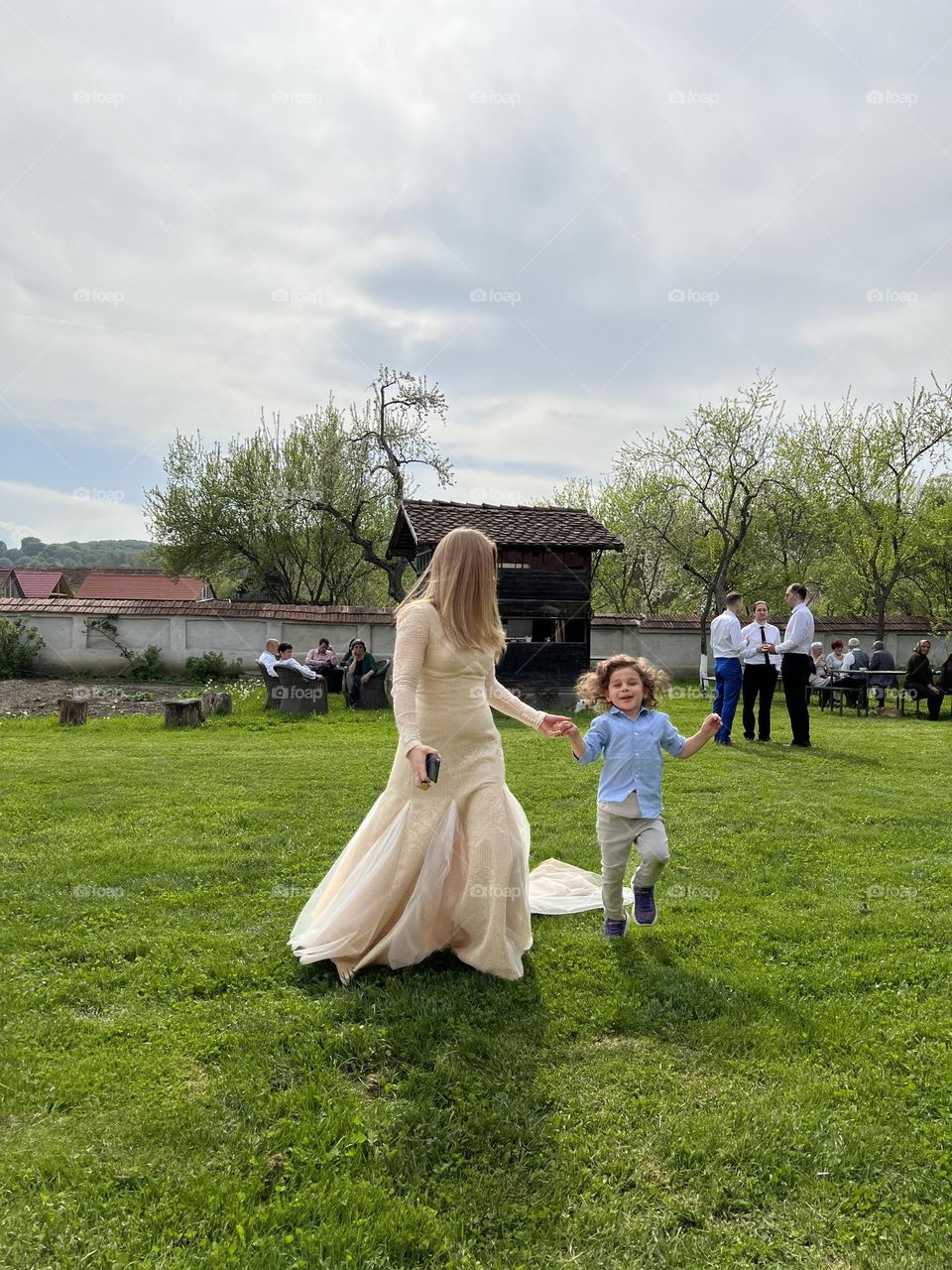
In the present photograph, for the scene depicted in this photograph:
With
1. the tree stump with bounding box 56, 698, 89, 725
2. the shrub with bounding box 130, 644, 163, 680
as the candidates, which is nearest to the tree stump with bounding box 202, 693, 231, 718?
the tree stump with bounding box 56, 698, 89, 725

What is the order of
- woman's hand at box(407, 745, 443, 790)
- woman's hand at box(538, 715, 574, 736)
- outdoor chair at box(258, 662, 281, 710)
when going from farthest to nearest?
outdoor chair at box(258, 662, 281, 710), woman's hand at box(538, 715, 574, 736), woman's hand at box(407, 745, 443, 790)

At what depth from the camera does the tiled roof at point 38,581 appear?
2283 inches

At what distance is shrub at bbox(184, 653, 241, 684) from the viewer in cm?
2297

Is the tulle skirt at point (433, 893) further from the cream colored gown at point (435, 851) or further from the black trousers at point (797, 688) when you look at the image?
the black trousers at point (797, 688)

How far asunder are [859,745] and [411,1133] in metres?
11.2

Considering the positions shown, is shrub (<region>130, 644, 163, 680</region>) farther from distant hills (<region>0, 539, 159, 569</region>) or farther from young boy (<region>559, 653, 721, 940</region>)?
distant hills (<region>0, 539, 159, 569</region>)

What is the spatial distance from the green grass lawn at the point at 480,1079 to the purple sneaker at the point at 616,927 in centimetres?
9

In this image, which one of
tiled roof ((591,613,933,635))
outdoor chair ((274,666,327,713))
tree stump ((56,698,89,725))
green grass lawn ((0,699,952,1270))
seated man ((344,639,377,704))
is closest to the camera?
green grass lawn ((0,699,952,1270))

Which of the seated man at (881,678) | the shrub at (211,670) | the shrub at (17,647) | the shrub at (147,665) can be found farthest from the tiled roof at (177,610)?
the seated man at (881,678)

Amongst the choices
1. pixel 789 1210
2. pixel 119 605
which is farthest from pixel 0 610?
pixel 789 1210

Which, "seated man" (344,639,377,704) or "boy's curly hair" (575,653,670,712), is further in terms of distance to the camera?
"seated man" (344,639,377,704)

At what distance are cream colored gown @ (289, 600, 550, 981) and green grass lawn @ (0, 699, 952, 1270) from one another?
0.16 meters

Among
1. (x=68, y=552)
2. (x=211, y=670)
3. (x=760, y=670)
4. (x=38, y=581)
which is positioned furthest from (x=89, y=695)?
(x=68, y=552)

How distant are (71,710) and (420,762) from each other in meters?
13.3
